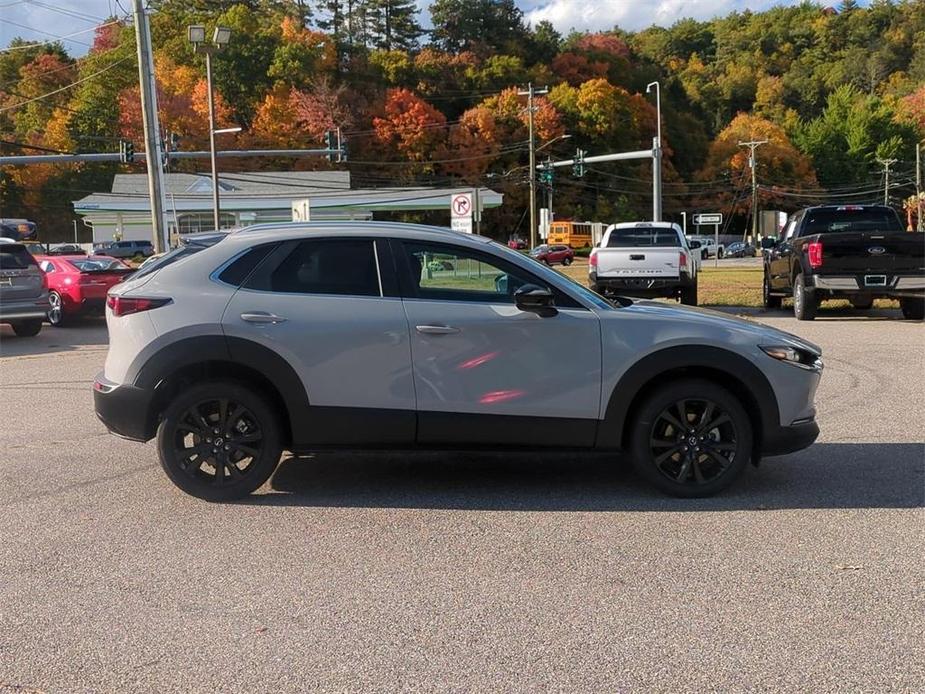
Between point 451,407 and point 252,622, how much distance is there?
6.70 ft

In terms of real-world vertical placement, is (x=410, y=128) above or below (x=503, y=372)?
above

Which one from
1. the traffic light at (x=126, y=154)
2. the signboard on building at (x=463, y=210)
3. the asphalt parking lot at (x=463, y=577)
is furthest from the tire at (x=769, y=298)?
the traffic light at (x=126, y=154)

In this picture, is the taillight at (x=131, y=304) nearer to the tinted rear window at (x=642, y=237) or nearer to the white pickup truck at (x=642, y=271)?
the white pickup truck at (x=642, y=271)

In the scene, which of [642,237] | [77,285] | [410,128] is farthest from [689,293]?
[410,128]

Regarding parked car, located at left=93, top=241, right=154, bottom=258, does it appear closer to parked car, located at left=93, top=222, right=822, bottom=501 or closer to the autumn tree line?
the autumn tree line

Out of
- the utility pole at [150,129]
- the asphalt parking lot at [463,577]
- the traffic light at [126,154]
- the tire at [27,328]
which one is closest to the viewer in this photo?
the asphalt parking lot at [463,577]

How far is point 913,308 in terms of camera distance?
54.6 feet

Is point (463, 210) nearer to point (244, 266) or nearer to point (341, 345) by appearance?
point (244, 266)

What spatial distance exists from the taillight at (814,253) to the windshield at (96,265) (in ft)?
45.6

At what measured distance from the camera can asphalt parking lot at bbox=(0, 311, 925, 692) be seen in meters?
3.49

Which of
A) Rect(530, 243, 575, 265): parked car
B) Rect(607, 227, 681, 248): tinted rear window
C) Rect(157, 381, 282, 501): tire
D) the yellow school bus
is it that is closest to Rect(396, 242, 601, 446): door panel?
Rect(157, 381, 282, 501): tire


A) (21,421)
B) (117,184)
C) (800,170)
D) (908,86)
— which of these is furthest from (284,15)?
(21,421)

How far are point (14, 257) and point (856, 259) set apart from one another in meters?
14.6

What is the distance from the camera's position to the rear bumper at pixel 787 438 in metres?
5.60
